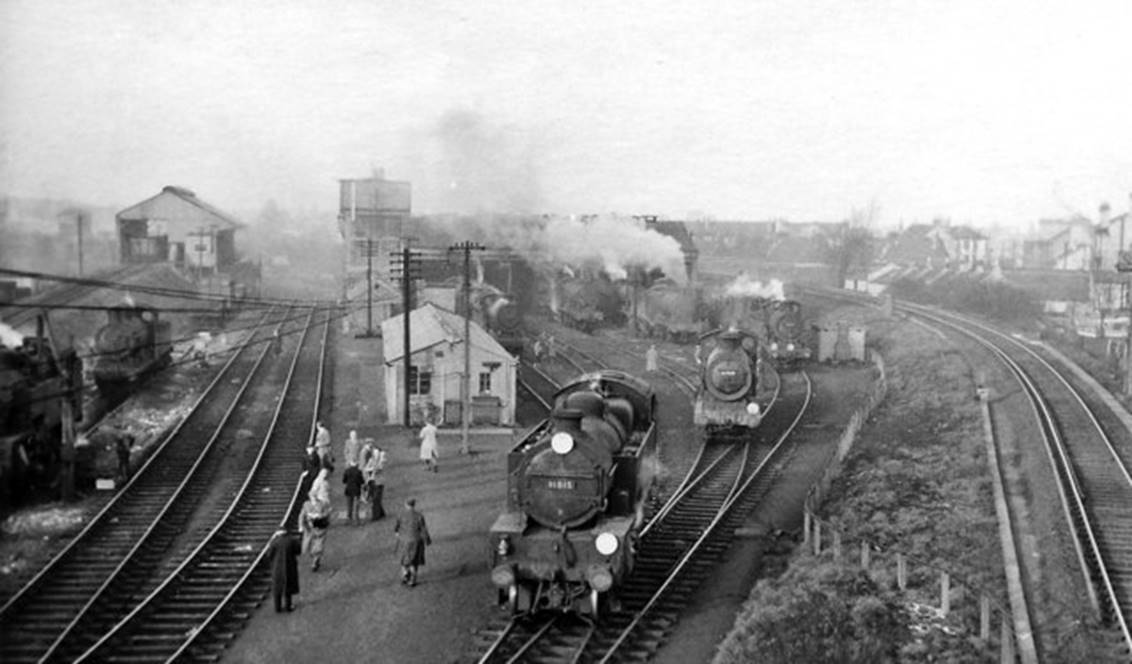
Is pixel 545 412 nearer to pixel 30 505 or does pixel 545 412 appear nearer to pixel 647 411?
pixel 647 411

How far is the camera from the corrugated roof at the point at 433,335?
2769 centimetres

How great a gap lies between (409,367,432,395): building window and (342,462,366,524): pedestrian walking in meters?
9.49

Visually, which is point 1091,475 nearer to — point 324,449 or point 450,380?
point 450,380

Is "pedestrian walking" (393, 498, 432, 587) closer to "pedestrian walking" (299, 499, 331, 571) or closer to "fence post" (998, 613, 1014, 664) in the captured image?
"pedestrian walking" (299, 499, 331, 571)

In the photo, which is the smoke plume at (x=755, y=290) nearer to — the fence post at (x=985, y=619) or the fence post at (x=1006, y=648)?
the fence post at (x=985, y=619)

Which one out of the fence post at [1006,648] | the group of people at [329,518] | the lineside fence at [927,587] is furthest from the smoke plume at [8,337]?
the fence post at [1006,648]

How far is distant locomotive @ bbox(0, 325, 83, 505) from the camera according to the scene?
58.8 feet

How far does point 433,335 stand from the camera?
1107 inches

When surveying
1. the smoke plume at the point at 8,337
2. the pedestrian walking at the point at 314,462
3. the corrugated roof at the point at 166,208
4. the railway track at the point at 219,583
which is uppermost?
the corrugated roof at the point at 166,208

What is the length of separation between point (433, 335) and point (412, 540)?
13.8 m

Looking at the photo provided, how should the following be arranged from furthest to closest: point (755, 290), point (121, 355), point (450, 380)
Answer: point (755, 290)
point (121, 355)
point (450, 380)

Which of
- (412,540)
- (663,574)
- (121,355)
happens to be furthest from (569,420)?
(121,355)

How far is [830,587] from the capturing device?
Result: 1477 centimetres

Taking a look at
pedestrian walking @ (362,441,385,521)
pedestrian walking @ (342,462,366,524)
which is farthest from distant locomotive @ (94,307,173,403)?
pedestrian walking @ (342,462,366,524)
